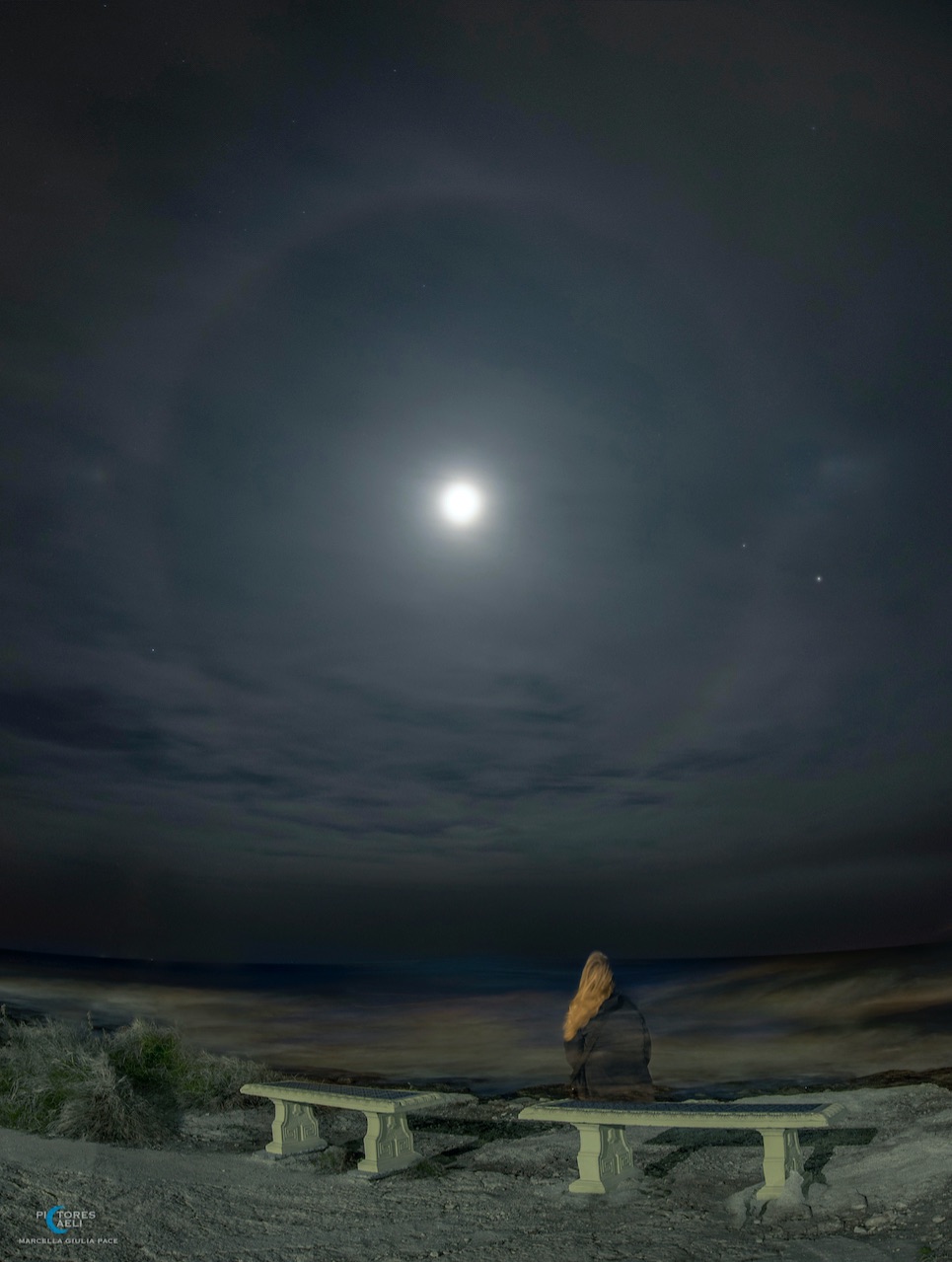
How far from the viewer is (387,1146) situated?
7.32 metres

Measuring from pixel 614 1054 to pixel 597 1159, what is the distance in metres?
1.64

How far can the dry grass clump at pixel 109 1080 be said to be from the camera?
305 inches

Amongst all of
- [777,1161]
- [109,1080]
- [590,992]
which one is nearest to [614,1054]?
[590,992]

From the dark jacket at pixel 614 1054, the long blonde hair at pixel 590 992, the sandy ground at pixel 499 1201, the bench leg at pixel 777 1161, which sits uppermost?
the long blonde hair at pixel 590 992

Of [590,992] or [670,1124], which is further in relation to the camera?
[590,992]

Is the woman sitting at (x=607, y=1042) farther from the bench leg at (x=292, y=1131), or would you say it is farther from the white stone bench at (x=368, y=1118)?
the bench leg at (x=292, y=1131)

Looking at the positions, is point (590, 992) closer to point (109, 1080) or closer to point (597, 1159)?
point (597, 1159)

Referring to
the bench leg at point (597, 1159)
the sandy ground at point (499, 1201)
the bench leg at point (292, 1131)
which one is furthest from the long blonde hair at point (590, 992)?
the bench leg at point (292, 1131)

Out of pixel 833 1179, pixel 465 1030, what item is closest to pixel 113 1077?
pixel 833 1179

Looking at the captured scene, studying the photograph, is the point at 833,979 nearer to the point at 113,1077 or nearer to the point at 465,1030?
the point at 465,1030

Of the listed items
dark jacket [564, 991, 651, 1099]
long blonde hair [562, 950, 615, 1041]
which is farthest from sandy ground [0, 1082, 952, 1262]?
long blonde hair [562, 950, 615, 1041]

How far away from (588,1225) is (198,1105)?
5.62 m

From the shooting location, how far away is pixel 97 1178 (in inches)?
249

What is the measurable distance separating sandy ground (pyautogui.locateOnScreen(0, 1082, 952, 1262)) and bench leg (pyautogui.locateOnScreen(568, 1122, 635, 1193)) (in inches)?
4.5
